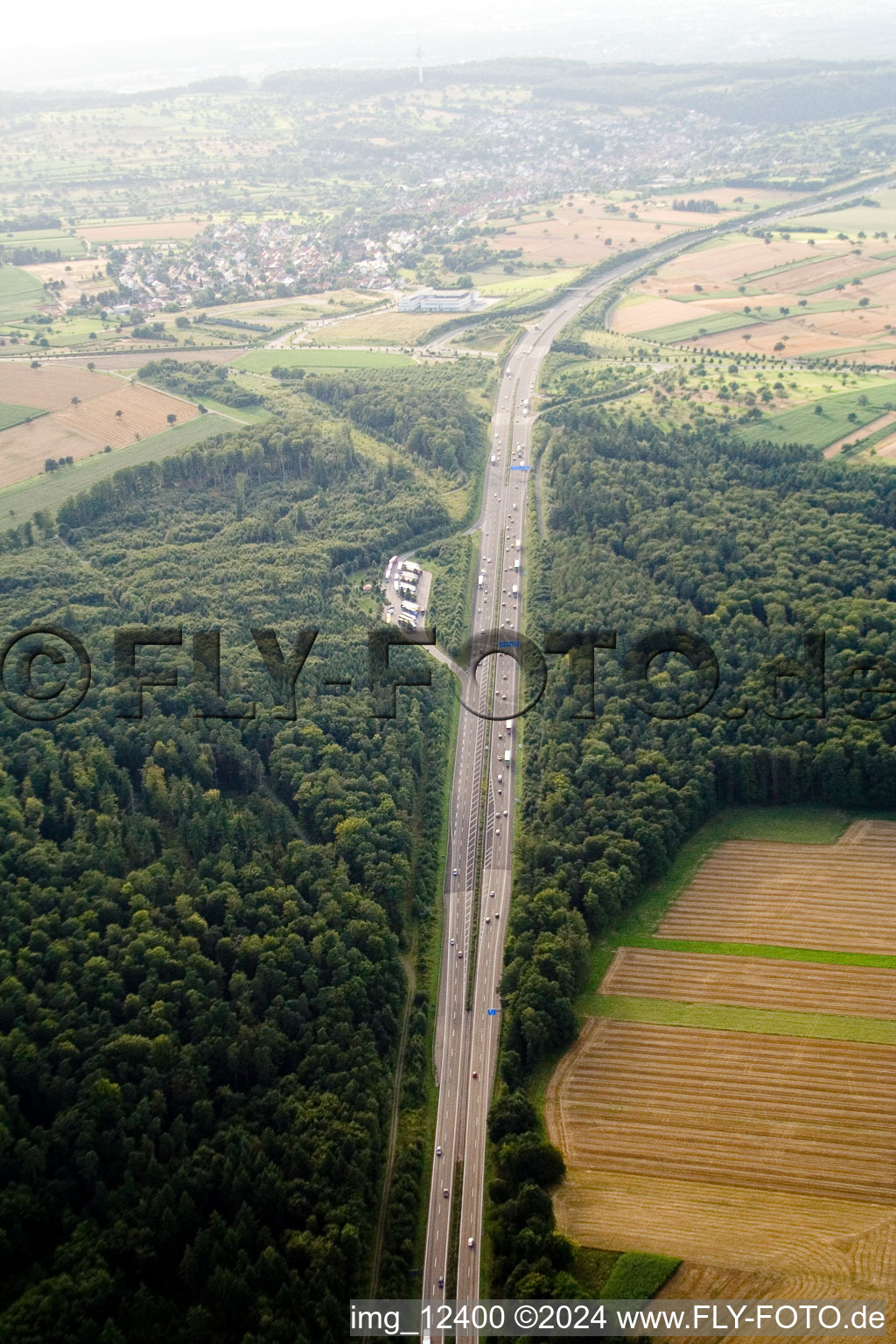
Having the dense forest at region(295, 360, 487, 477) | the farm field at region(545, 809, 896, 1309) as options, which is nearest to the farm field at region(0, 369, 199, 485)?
the dense forest at region(295, 360, 487, 477)

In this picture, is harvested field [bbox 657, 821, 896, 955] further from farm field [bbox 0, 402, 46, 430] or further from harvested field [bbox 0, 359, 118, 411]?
harvested field [bbox 0, 359, 118, 411]

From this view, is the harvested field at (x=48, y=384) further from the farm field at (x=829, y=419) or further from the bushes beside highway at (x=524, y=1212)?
the bushes beside highway at (x=524, y=1212)

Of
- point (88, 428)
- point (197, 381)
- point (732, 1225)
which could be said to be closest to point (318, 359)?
point (197, 381)

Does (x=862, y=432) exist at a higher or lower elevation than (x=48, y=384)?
lower

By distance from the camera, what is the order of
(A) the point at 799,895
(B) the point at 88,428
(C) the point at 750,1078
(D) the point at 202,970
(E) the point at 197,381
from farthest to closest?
1. (E) the point at 197,381
2. (B) the point at 88,428
3. (A) the point at 799,895
4. (D) the point at 202,970
5. (C) the point at 750,1078

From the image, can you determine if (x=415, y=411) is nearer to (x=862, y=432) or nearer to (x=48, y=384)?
(x=48, y=384)

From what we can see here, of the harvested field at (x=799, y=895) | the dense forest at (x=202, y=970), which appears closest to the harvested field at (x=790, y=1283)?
the dense forest at (x=202, y=970)
